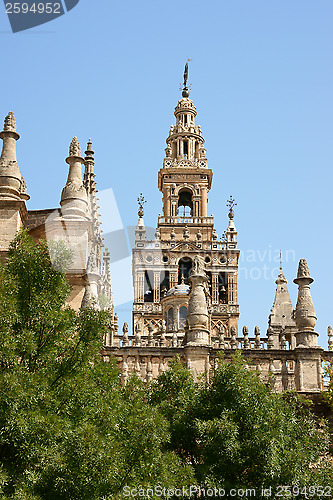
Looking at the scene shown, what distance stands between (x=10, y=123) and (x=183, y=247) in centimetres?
5191

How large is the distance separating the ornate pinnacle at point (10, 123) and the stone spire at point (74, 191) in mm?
1860

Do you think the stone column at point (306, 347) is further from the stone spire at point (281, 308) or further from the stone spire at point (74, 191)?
the stone spire at point (281, 308)

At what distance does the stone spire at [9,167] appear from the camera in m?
24.7

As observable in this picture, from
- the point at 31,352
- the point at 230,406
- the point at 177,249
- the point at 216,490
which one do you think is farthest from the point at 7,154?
the point at 177,249

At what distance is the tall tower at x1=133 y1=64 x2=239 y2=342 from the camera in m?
72.7

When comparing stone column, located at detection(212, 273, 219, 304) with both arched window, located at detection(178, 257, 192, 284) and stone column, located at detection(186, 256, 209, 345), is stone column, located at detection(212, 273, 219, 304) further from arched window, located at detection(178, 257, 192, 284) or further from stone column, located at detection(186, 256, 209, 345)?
stone column, located at detection(186, 256, 209, 345)

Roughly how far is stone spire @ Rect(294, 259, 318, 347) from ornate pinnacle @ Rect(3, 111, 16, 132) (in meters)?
9.40

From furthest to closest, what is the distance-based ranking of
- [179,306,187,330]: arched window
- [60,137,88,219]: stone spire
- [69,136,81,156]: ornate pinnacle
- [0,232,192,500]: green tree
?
[179,306,187,330]: arched window, [69,136,81,156]: ornate pinnacle, [60,137,88,219]: stone spire, [0,232,192,500]: green tree

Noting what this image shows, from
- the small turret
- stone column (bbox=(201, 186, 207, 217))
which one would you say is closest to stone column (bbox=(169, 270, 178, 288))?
stone column (bbox=(201, 186, 207, 217))

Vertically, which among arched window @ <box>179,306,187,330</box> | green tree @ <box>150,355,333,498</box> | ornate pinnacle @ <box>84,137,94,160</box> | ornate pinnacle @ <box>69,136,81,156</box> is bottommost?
green tree @ <box>150,355,333,498</box>

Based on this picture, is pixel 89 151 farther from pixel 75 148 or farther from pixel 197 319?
pixel 197 319

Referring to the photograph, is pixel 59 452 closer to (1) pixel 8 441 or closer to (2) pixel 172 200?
(1) pixel 8 441

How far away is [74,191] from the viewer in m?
25.2

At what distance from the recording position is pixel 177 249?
76.6m
